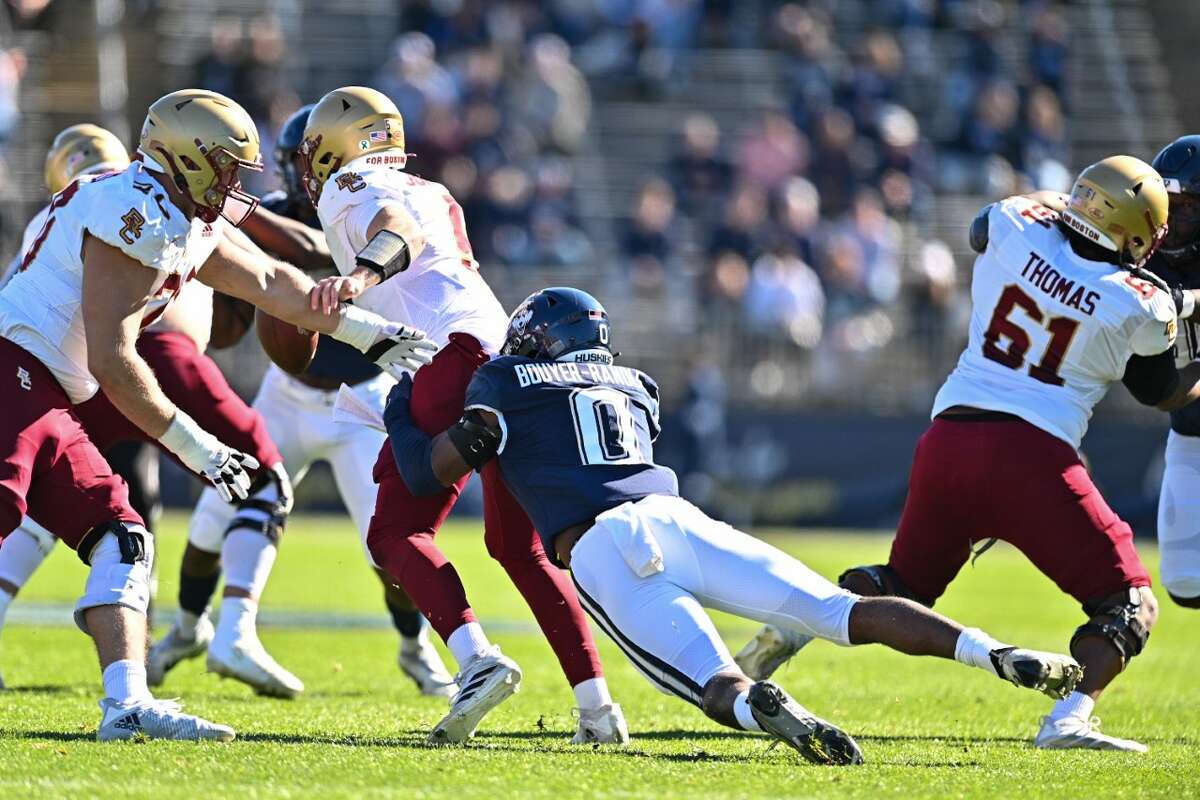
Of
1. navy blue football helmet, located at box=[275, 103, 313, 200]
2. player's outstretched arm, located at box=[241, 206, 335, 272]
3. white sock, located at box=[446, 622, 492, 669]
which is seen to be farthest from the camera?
navy blue football helmet, located at box=[275, 103, 313, 200]

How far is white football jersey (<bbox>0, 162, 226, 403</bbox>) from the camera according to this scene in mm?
5238

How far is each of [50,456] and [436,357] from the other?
1.26 m

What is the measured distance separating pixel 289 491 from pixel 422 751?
1.82 meters

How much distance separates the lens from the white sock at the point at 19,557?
259 inches

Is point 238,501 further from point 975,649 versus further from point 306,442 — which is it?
point 975,649

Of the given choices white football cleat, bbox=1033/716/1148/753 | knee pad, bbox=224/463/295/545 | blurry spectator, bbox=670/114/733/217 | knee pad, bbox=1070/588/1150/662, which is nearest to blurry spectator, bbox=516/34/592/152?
blurry spectator, bbox=670/114/733/217

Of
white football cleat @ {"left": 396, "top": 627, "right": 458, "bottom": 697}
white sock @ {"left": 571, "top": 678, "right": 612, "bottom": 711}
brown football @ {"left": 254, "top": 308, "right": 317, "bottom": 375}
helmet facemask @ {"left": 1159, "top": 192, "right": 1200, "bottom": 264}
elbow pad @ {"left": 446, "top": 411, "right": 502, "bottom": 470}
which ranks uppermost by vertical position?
helmet facemask @ {"left": 1159, "top": 192, "right": 1200, "bottom": 264}

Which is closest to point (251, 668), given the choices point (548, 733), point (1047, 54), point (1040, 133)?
point (548, 733)

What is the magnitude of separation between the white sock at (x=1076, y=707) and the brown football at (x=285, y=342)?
9.30 feet

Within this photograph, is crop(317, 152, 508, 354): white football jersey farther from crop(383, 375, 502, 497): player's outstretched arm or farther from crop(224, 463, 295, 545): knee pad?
crop(224, 463, 295, 545): knee pad

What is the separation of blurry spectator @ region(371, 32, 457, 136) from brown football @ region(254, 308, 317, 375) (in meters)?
12.0

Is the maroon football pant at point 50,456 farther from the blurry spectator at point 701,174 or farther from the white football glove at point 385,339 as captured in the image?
the blurry spectator at point 701,174

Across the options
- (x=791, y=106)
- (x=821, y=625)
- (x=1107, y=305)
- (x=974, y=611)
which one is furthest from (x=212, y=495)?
(x=791, y=106)

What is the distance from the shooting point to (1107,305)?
19.0 ft
